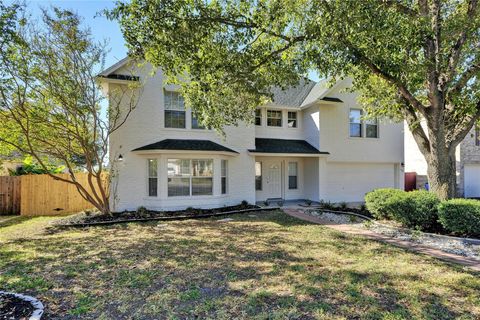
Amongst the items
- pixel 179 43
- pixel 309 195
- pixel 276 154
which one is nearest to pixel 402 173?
pixel 309 195

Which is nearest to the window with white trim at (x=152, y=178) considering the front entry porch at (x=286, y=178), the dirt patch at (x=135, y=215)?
the dirt patch at (x=135, y=215)

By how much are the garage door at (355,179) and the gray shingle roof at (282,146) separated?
73.6 inches

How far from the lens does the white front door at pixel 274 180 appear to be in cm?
1681

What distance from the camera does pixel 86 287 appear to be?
200 inches

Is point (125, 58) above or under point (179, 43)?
above

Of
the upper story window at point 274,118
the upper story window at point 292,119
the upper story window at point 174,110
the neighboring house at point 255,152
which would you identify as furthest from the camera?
the upper story window at point 292,119

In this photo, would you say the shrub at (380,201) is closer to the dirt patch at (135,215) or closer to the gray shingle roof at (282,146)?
the gray shingle roof at (282,146)

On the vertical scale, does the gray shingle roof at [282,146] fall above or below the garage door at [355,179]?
above

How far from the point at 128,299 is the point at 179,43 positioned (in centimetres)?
673

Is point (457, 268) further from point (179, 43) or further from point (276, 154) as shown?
point (276, 154)

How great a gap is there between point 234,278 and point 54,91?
1019 cm

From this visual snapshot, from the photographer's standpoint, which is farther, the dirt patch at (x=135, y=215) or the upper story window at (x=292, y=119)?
the upper story window at (x=292, y=119)

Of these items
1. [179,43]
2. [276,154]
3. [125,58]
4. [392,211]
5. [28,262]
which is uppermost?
[125,58]

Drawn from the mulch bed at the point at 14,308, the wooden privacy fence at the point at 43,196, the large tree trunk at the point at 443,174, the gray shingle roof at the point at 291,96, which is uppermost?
the gray shingle roof at the point at 291,96
